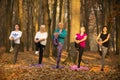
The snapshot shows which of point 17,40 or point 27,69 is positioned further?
point 17,40

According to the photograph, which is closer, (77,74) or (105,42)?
(77,74)

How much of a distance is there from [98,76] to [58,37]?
298 cm

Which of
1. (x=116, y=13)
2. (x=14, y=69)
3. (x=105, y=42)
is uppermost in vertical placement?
(x=116, y=13)

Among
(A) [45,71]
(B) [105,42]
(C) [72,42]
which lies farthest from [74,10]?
(A) [45,71]

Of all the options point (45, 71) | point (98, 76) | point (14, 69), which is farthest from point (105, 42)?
point (14, 69)

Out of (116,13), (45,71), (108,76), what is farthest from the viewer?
(116,13)

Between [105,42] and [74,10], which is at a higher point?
[74,10]

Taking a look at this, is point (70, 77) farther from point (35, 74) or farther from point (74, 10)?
point (74, 10)

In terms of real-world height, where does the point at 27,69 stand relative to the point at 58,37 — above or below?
below

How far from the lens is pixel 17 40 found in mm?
16969

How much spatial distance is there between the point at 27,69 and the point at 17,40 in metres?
2.66

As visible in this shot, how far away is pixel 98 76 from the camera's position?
13305mm

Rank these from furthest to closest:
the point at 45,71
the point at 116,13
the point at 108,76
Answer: the point at 116,13, the point at 45,71, the point at 108,76

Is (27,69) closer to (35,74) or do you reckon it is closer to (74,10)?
(35,74)
